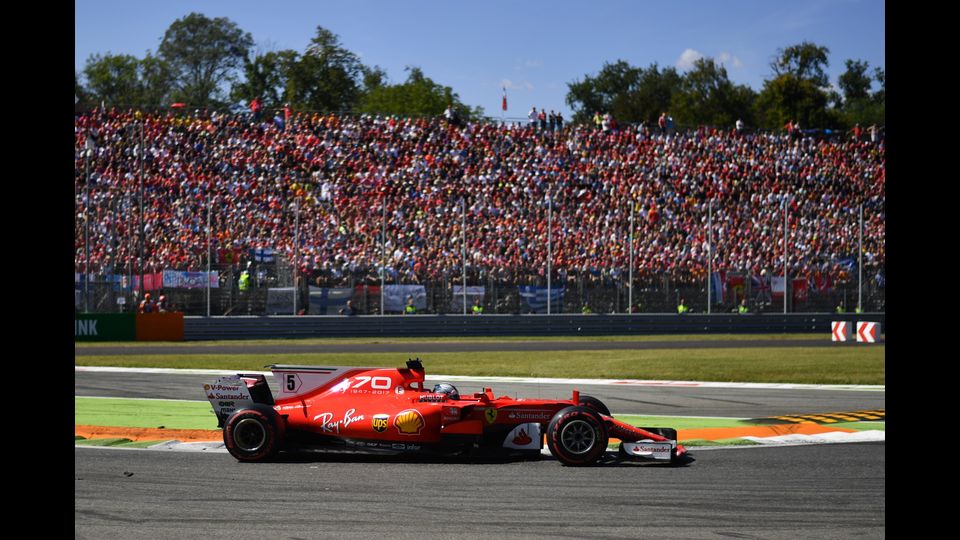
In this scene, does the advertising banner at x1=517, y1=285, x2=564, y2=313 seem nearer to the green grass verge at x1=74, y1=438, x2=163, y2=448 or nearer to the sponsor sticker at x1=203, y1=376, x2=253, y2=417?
the green grass verge at x1=74, y1=438, x2=163, y2=448

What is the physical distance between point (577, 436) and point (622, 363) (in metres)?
12.5

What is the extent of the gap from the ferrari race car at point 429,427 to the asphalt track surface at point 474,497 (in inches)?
6.7

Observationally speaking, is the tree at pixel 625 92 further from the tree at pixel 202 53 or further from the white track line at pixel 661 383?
the white track line at pixel 661 383

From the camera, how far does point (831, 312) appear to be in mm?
33312

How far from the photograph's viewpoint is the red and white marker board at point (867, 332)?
87.5ft

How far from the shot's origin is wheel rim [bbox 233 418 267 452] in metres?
9.43

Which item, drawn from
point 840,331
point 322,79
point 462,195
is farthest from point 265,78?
point 840,331

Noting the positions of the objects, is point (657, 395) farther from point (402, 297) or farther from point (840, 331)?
point (402, 297)

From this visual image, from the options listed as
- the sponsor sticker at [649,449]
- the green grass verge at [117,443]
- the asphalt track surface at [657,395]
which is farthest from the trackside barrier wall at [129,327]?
the sponsor sticker at [649,449]

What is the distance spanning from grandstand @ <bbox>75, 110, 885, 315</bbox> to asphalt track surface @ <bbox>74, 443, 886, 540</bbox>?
21.8 metres

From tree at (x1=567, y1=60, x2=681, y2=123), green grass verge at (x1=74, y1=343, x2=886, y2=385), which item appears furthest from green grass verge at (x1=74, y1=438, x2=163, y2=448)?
tree at (x1=567, y1=60, x2=681, y2=123)

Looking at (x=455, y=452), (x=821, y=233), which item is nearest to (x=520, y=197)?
(x=821, y=233)
